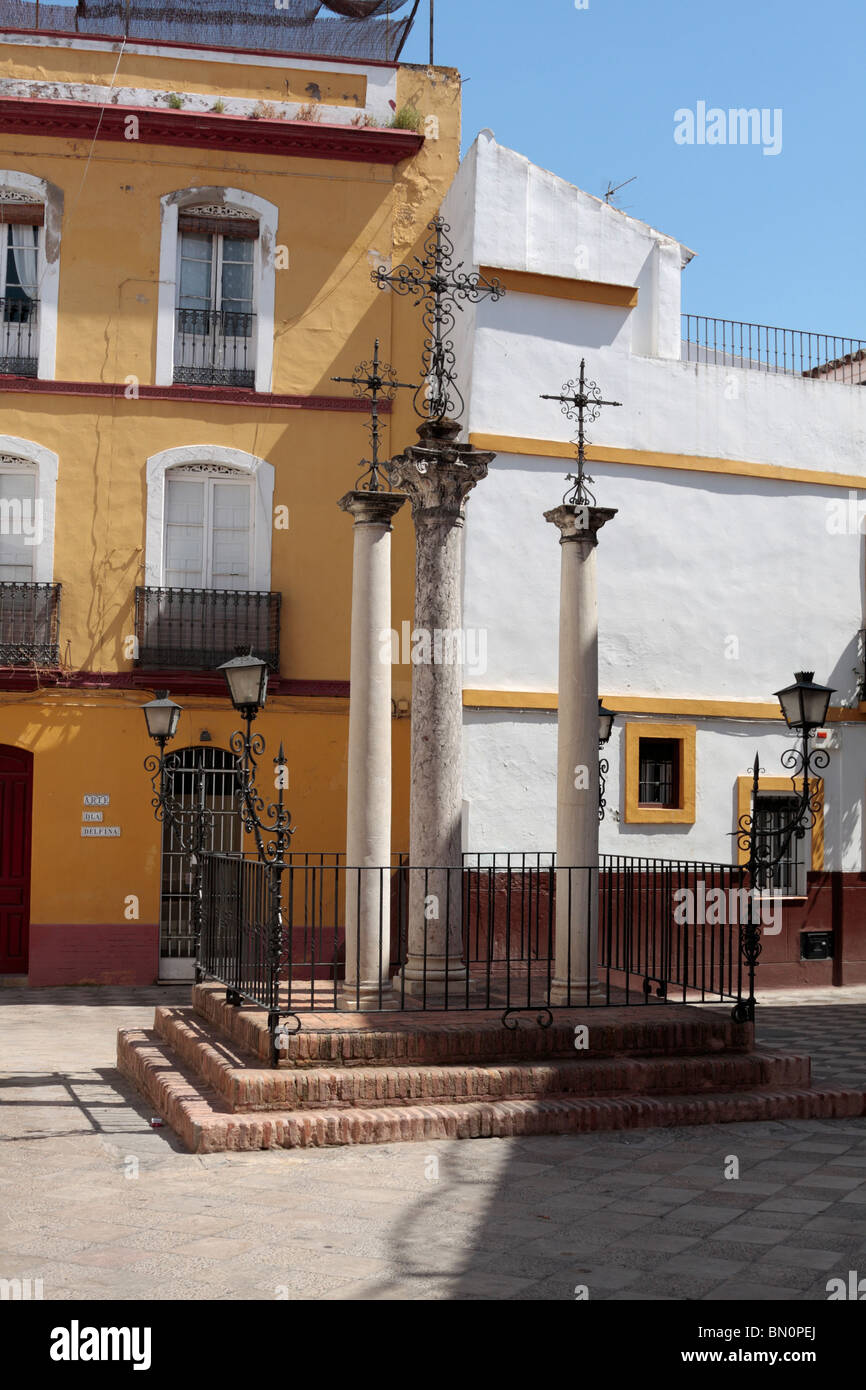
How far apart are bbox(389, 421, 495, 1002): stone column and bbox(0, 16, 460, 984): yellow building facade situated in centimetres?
654

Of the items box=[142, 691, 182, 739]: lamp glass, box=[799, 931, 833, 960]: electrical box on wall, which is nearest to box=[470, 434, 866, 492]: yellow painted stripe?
box=[142, 691, 182, 739]: lamp glass

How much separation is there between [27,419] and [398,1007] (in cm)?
969

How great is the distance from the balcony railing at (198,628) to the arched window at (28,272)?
2.90 m

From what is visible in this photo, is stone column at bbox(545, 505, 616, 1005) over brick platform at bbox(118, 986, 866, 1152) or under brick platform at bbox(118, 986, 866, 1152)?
over

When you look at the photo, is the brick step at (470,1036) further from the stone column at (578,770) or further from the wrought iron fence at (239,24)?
the wrought iron fence at (239,24)

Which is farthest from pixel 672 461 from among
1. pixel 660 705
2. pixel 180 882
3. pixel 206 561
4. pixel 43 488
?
pixel 180 882

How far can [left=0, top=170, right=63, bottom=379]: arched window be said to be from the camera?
53.0ft

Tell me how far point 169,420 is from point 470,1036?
10.0 meters

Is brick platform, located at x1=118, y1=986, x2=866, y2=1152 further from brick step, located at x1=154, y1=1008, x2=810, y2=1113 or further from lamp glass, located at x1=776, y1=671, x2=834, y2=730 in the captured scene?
lamp glass, located at x1=776, y1=671, x2=834, y2=730

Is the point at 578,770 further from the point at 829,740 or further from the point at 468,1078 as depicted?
the point at 829,740

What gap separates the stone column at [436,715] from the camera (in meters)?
9.47

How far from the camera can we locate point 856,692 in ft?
55.9

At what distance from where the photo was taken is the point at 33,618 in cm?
1572
